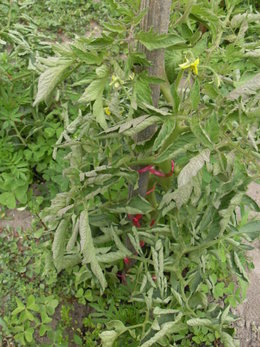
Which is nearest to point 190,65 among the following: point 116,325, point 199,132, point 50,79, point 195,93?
point 195,93

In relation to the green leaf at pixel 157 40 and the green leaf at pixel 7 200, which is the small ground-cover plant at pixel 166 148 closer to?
the green leaf at pixel 157 40

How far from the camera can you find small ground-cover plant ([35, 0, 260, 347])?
1133 mm

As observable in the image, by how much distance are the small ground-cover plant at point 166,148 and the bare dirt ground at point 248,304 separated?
36 cm

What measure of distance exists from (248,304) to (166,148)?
1.23m

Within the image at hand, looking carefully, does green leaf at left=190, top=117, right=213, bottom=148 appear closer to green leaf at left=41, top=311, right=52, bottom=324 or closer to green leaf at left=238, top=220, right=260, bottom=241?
green leaf at left=238, top=220, right=260, bottom=241

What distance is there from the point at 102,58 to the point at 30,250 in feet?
4.50

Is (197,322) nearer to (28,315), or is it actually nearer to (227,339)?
(227,339)

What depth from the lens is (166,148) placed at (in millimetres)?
1275

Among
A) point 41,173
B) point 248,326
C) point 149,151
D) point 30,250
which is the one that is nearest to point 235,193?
point 149,151

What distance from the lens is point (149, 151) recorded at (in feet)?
4.66

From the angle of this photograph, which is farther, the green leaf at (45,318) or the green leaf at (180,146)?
the green leaf at (45,318)

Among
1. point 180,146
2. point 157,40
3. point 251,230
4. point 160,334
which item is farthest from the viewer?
point 251,230

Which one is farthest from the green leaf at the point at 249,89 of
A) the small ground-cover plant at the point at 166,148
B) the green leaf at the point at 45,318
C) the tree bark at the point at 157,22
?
the green leaf at the point at 45,318

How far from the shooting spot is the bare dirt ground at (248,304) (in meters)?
2.06
